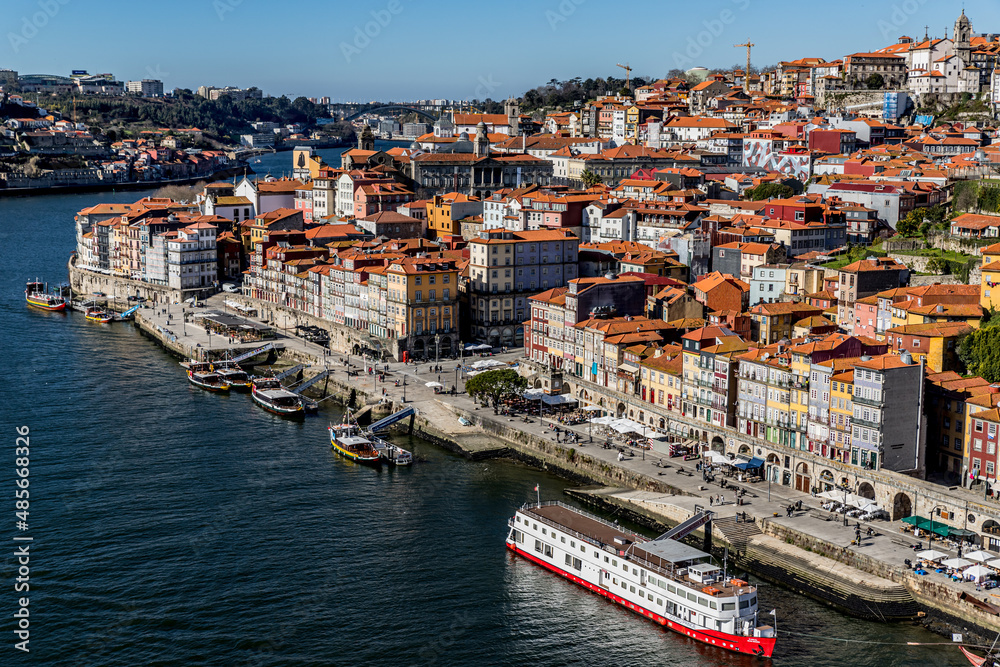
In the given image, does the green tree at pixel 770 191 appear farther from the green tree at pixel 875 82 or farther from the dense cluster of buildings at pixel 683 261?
the green tree at pixel 875 82

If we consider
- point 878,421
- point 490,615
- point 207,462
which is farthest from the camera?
point 207,462

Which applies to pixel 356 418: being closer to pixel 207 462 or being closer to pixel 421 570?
pixel 207 462

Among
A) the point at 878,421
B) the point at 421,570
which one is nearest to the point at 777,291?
the point at 878,421

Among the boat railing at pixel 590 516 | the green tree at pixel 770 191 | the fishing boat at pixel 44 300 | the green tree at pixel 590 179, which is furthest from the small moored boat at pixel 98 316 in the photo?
the boat railing at pixel 590 516

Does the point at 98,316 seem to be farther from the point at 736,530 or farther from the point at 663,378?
the point at 736,530

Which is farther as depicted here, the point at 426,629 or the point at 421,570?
the point at 421,570

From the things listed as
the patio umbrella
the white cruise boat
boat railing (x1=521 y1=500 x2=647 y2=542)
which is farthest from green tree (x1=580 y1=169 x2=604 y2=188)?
the patio umbrella
